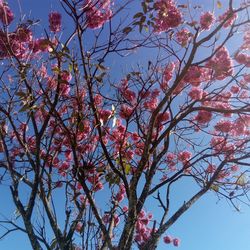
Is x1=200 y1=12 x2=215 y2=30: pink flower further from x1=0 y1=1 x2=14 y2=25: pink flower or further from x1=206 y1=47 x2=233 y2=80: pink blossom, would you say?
x1=0 y1=1 x2=14 y2=25: pink flower

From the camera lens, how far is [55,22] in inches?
199

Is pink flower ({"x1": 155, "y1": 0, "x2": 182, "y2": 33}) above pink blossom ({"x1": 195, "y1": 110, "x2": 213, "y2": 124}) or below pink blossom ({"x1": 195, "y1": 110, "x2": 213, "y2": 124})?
above

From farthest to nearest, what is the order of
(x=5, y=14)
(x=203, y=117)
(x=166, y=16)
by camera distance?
(x=203, y=117), (x=166, y=16), (x=5, y=14)

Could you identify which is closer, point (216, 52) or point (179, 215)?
point (179, 215)

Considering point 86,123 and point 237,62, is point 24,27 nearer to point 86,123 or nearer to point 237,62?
point 86,123

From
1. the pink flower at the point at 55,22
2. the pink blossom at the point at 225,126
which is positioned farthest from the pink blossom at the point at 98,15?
the pink blossom at the point at 225,126

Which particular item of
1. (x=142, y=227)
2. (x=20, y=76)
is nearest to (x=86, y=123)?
(x=20, y=76)

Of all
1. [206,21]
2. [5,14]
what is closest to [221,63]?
[206,21]

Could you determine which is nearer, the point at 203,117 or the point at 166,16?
the point at 166,16

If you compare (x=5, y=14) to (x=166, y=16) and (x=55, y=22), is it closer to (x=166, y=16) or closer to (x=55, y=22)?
(x=55, y=22)

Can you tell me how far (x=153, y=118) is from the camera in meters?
4.87

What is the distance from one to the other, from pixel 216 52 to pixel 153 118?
1.05 m

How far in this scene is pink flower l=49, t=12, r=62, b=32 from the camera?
506 cm

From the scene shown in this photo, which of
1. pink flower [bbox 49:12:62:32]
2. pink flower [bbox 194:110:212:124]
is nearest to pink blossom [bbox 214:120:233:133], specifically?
pink flower [bbox 194:110:212:124]
